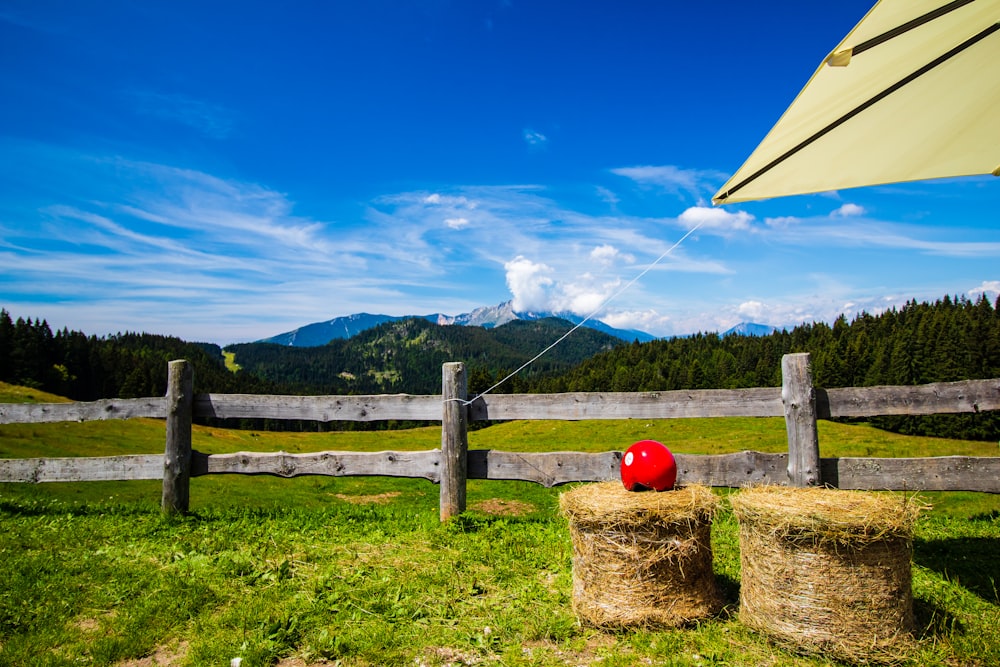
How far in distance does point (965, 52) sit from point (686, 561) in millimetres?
3656

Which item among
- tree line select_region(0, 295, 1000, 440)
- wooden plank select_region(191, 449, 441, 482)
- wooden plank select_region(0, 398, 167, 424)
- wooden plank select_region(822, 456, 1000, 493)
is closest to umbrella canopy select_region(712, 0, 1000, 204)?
wooden plank select_region(822, 456, 1000, 493)

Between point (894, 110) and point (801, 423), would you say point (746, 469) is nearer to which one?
point (801, 423)

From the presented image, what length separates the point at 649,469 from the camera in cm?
452

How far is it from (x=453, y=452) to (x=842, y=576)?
462 cm

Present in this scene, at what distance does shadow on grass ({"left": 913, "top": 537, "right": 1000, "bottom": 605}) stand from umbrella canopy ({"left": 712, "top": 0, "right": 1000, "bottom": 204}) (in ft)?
11.9

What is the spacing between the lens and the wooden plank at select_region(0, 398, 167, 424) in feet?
26.6

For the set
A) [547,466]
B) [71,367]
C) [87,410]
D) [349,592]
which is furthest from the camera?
[71,367]

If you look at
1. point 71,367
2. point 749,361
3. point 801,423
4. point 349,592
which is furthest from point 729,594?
point 71,367

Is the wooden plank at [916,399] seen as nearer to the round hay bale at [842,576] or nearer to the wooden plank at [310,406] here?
the round hay bale at [842,576]

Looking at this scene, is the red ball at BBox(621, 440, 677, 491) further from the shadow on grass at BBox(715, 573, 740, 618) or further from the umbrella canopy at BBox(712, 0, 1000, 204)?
the umbrella canopy at BBox(712, 0, 1000, 204)

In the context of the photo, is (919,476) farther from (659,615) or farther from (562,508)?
(562,508)

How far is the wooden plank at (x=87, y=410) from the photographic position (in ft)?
26.6

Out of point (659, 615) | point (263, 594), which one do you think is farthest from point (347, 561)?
point (659, 615)

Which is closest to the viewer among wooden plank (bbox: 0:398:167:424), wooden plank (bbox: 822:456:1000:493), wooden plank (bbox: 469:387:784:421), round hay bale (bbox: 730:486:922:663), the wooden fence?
round hay bale (bbox: 730:486:922:663)
